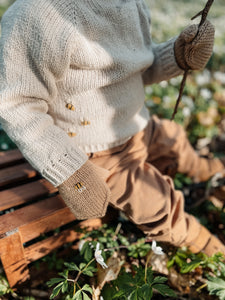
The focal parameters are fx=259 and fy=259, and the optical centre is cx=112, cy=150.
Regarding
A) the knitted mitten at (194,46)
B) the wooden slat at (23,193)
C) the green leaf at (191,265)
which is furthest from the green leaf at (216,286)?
the knitted mitten at (194,46)

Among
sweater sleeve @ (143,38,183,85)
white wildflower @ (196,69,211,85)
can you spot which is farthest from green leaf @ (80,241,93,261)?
white wildflower @ (196,69,211,85)

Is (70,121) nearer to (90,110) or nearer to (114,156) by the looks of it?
(90,110)

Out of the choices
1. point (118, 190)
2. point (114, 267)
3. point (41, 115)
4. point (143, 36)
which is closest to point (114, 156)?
point (118, 190)

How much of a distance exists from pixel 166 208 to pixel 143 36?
0.88 meters

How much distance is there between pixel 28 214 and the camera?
120 centimetres

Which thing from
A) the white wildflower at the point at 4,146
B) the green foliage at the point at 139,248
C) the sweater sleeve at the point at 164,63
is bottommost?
the green foliage at the point at 139,248

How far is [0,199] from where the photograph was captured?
1241 millimetres

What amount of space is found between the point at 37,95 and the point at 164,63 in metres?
0.75

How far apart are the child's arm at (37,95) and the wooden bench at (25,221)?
236 millimetres

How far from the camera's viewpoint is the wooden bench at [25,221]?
1134 mm

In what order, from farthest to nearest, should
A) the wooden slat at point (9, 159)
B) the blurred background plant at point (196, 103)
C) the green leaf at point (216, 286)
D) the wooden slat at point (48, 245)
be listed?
the blurred background plant at point (196, 103), the wooden slat at point (9, 159), the wooden slat at point (48, 245), the green leaf at point (216, 286)

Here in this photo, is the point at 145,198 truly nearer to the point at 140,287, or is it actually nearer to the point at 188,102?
the point at 140,287

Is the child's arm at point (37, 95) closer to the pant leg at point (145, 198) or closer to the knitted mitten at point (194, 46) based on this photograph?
the pant leg at point (145, 198)

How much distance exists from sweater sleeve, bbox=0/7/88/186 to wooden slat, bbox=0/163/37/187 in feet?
1.40
